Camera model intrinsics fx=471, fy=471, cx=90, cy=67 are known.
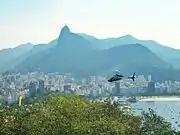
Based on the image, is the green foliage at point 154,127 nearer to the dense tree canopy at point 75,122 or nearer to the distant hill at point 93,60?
the dense tree canopy at point 75,122

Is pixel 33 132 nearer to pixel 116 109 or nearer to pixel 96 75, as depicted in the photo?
pixel 116 109

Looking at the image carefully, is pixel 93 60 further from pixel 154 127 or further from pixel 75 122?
pixel 75 122

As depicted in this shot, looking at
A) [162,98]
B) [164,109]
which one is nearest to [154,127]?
[164,109]

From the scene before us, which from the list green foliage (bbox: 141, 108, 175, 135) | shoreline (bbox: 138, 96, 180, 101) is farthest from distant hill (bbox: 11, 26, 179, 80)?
green foliage (bbox: 141, 108, 175, 135)

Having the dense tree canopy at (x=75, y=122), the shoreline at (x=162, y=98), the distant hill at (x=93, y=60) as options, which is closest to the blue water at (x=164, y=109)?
the shoreline at (x=162, y=98)

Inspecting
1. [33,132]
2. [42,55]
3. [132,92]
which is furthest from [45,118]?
[42,55]
